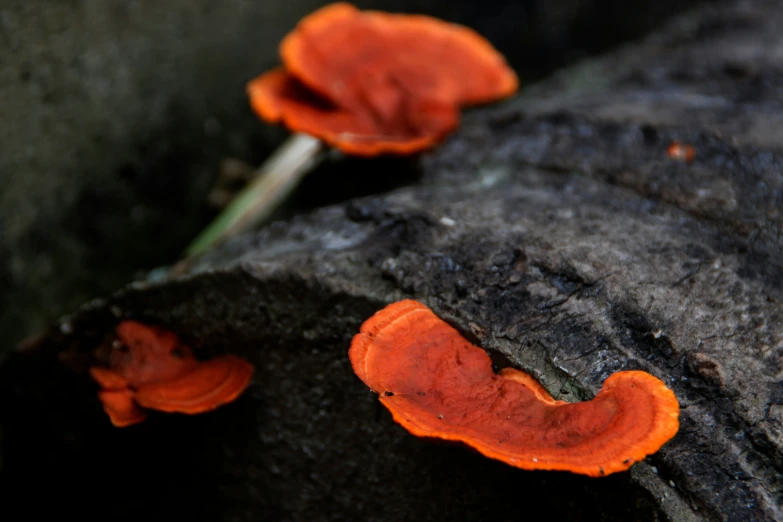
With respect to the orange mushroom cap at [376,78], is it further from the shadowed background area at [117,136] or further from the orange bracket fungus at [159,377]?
the orange bracket fungus at [159,377]

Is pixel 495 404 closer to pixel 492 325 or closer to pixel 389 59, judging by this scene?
pixel 492 325

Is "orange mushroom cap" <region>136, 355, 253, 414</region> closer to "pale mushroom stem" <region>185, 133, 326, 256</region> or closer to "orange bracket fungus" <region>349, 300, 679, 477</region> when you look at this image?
"orange bracket fungus" <region>349, 300, 679, 477</region>

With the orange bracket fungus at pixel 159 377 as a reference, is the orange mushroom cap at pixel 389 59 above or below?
above

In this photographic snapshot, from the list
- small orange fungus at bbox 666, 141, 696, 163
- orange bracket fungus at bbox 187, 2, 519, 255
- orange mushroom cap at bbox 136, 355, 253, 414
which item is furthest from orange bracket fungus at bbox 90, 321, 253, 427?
small orange fungus at bbox 666, 141, 696, 163

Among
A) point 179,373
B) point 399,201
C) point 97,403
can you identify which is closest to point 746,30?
point 399,201

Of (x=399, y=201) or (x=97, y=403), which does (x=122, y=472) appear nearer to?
(x=97, y=403)

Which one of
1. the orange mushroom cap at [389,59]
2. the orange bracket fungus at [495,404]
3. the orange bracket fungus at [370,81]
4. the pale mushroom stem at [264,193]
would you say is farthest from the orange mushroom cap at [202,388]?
the orange mushroom cap at [389,59]
